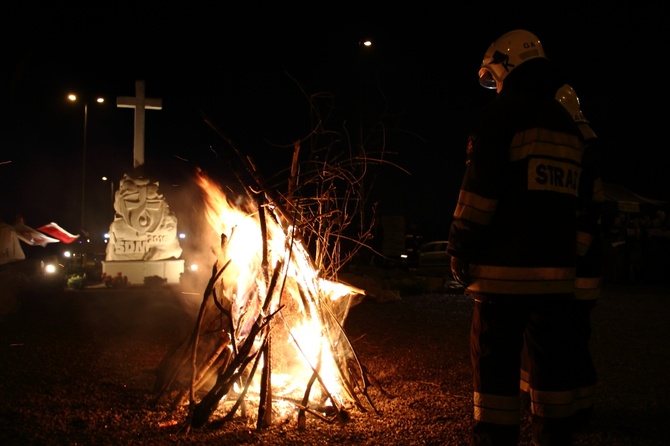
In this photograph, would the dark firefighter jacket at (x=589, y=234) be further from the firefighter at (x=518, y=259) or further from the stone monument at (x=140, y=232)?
the stone monument at (x=140, y=232)

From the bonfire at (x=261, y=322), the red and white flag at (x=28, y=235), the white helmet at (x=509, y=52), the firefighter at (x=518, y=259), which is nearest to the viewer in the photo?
the firefighter at (x=518, y=259)

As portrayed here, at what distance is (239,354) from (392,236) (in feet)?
45.6

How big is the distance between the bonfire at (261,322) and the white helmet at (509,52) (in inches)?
67.5

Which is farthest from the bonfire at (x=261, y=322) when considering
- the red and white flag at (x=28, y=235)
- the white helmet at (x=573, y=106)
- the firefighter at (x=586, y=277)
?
the red and white flag at (x=28, y=235)

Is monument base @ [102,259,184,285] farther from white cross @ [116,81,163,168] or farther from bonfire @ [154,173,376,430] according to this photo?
bonfire @ [154,173,376,430]

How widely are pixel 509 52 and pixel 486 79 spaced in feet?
1.56

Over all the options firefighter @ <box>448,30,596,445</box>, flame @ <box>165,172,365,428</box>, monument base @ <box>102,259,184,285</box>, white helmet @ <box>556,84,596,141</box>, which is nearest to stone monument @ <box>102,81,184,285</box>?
monument base @ <box>102,259,184,285</box>

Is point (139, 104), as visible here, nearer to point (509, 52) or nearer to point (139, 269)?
point (139, 269)

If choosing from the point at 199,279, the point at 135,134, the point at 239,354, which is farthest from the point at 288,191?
the point at 135,134

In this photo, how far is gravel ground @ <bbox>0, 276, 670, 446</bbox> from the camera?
3.67m

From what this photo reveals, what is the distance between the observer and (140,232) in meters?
14.9

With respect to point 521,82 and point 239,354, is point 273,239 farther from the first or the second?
point 521,82

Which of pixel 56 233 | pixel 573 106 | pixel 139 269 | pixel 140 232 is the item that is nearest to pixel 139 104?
pixel 140 232

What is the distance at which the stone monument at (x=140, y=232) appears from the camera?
48.2ft
